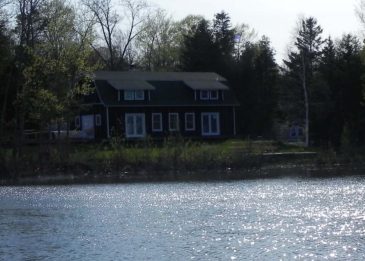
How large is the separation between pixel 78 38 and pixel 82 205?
48.7 metres

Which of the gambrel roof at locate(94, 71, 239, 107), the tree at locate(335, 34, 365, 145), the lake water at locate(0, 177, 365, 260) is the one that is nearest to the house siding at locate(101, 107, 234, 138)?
the gambrel roof at locate(94, 71, 239, 107)

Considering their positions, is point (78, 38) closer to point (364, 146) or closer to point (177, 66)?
point (177, 66)

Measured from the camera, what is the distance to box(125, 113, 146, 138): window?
69.2 meters

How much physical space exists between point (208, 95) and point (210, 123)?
2.59 m

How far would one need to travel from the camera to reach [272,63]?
90750 mm

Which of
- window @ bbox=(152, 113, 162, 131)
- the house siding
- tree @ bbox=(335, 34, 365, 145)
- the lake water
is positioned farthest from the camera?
window @ bbox=(152, 113, 162, 131)

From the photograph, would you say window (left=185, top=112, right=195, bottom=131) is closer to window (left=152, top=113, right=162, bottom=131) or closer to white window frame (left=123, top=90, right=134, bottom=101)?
window (left=152, top=113, right=162, bottom=131)

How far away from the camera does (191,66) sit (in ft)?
292

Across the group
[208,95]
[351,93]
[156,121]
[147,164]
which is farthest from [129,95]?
[351,93]

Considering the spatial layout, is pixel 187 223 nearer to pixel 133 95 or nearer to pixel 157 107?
pixel 133 95

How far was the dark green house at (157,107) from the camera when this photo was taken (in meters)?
68.8

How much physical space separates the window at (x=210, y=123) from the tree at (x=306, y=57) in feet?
26.5

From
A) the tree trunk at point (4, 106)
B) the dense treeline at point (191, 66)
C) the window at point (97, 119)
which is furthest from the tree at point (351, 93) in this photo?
the tree trunk at point (4, 106)

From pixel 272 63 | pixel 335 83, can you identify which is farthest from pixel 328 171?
pixel 272 63
